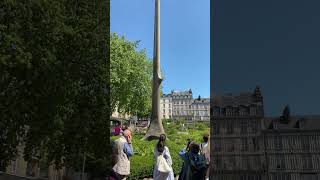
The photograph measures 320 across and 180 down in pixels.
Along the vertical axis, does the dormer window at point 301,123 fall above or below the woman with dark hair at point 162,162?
above

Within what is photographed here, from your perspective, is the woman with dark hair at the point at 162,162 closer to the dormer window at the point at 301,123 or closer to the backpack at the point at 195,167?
the backpack at the point at 195,167

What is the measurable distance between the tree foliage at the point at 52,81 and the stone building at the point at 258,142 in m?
10.5

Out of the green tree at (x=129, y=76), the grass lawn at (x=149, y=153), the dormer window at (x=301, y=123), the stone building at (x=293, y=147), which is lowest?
the grass lawn at (x=149, y=153)

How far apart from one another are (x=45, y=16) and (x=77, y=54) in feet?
7.13

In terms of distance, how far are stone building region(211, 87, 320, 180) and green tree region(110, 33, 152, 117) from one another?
34.0 m

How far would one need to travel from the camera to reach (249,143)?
7531 millimetres

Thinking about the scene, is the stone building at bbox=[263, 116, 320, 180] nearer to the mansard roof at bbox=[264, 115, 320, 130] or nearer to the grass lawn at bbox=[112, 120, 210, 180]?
the mansard roof at bbox=[264, 115, 320, 130]

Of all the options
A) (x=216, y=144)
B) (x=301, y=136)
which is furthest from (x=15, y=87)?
(x=301, y=136)

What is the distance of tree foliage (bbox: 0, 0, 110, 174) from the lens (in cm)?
1812

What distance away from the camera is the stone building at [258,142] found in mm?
7164

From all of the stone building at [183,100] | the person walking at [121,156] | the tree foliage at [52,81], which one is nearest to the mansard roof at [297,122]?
the person walking at [121,156]

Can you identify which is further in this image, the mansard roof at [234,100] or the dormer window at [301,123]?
the mansard roof at [234,100]

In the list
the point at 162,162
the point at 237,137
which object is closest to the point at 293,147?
the point at 237,137

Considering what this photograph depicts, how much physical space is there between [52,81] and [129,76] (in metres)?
25.2
